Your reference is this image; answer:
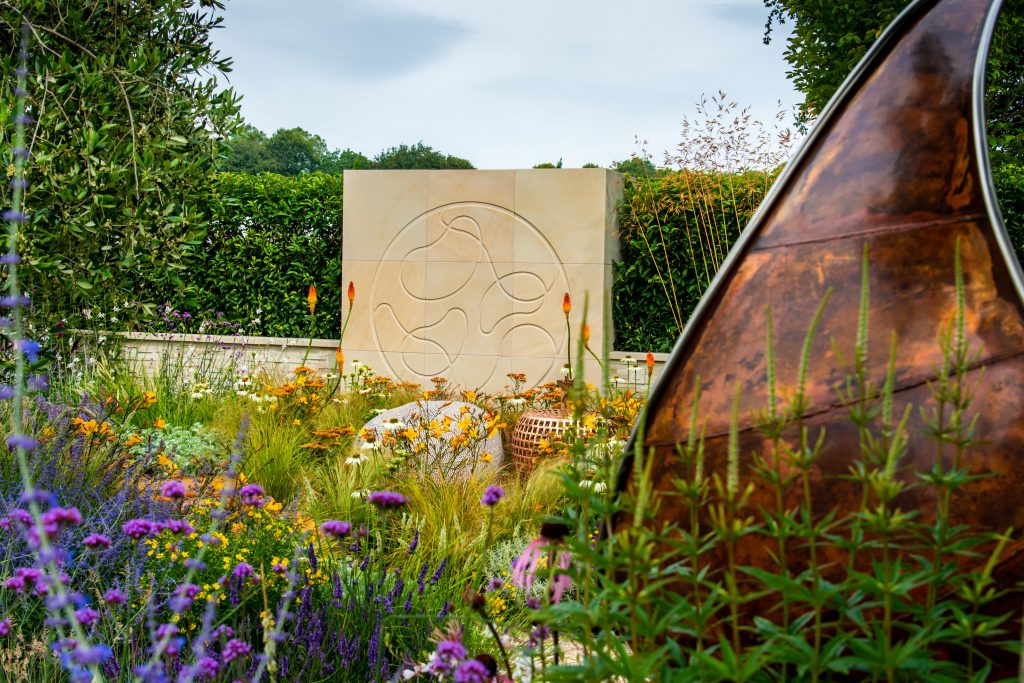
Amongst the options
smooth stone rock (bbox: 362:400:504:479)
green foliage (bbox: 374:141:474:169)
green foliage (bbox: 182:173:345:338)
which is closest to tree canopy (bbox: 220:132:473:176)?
green foliage (bbox: 374:141:474:169)

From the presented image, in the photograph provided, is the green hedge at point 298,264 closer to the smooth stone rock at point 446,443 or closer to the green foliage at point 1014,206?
the green foliage at point 1014,206

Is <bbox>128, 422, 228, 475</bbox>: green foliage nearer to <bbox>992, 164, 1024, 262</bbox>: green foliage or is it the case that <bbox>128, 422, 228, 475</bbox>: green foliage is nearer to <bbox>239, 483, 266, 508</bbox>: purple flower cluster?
<bbox>239, 483, 266, 508</bbox>: purple flower cluster

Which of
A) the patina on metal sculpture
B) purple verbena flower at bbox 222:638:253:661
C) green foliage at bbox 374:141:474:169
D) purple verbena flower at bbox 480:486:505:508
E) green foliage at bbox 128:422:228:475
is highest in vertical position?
green foliage at bbox 374:141:474:169

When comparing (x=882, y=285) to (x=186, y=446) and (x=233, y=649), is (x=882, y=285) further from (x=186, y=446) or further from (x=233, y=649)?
(x=186, y=446)

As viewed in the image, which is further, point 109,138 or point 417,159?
point 417,159

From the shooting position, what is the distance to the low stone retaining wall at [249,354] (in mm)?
8422

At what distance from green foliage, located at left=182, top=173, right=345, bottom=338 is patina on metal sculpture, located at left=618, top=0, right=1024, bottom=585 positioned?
8395mm

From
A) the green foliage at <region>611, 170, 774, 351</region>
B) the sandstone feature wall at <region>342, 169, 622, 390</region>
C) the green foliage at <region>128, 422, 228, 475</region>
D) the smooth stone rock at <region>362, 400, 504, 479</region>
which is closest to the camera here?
the green foliage at <region>128, 422, 228, 475</region>

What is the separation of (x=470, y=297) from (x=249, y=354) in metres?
2.44

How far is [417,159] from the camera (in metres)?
43.6

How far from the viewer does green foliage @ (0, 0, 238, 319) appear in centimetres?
661

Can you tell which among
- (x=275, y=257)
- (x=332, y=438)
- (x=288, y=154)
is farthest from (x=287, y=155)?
(x=332, y=438)

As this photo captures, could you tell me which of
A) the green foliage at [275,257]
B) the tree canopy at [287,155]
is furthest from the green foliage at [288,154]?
the green foliage at [275,257]

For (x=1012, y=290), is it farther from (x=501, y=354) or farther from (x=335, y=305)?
(x=335, y=305)
